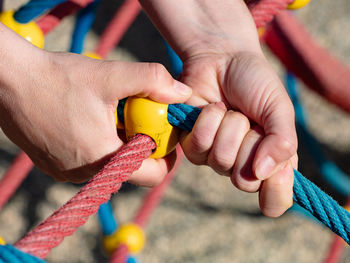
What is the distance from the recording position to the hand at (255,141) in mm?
464

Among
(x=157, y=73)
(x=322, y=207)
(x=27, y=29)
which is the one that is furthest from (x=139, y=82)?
(x=27, y=29)

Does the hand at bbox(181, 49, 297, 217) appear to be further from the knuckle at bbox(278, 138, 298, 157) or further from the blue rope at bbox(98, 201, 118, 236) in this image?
the blue rope at bbox(98, 201, 118, 236)

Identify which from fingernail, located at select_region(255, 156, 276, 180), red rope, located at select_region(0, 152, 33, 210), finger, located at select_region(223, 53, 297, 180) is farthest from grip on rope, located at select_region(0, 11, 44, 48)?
fingernail, located at select_region(255, 156, 276, 180)

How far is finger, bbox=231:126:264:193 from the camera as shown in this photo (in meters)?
0.48

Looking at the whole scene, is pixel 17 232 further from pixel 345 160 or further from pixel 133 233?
pixel 345 160

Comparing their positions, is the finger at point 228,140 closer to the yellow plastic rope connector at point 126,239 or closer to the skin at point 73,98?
the skin at point 73,98

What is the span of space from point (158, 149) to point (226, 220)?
2.13 feet

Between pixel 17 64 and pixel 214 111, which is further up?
pixel 17 64

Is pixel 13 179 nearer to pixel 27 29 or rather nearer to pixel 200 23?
pixel 27 29

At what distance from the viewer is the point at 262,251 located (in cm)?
111

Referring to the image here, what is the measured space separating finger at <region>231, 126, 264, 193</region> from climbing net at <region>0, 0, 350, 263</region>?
50 mm

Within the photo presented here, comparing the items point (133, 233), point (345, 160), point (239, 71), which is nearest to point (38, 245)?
point (239, 71)

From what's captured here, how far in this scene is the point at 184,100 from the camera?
1.71ft

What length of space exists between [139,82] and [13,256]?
0.21 meters
